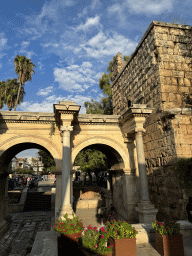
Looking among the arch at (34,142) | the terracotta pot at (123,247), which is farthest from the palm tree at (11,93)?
the terracotta pot at (123,247)

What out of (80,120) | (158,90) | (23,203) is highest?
(158,90)

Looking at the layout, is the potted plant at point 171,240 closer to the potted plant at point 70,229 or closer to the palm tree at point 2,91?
the potted plant at point 70,229

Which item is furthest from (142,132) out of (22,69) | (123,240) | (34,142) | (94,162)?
(22,69)

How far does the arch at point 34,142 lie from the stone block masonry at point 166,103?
5276 mm

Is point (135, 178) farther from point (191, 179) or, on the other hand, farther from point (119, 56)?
point (119, 56)

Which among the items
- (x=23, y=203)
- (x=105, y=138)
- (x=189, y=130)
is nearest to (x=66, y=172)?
(x=105, y=138)

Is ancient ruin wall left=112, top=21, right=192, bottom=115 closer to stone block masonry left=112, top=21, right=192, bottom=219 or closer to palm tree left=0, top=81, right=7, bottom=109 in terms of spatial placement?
stone block masonry left=112, top=21, right=192, bottom=219

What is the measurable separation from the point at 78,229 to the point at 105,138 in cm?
569

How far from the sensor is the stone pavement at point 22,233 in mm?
8204

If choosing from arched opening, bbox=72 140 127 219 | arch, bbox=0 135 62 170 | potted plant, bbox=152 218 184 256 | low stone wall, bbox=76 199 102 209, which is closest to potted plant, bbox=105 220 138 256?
potted plant, bbox=152 218 184 256

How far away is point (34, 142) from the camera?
9672 mm

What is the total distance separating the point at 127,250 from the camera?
4.41 m

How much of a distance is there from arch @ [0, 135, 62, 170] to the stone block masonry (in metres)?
5.28

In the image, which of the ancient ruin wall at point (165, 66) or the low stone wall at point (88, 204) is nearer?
the ancient ruin wall at point (165, 66)
